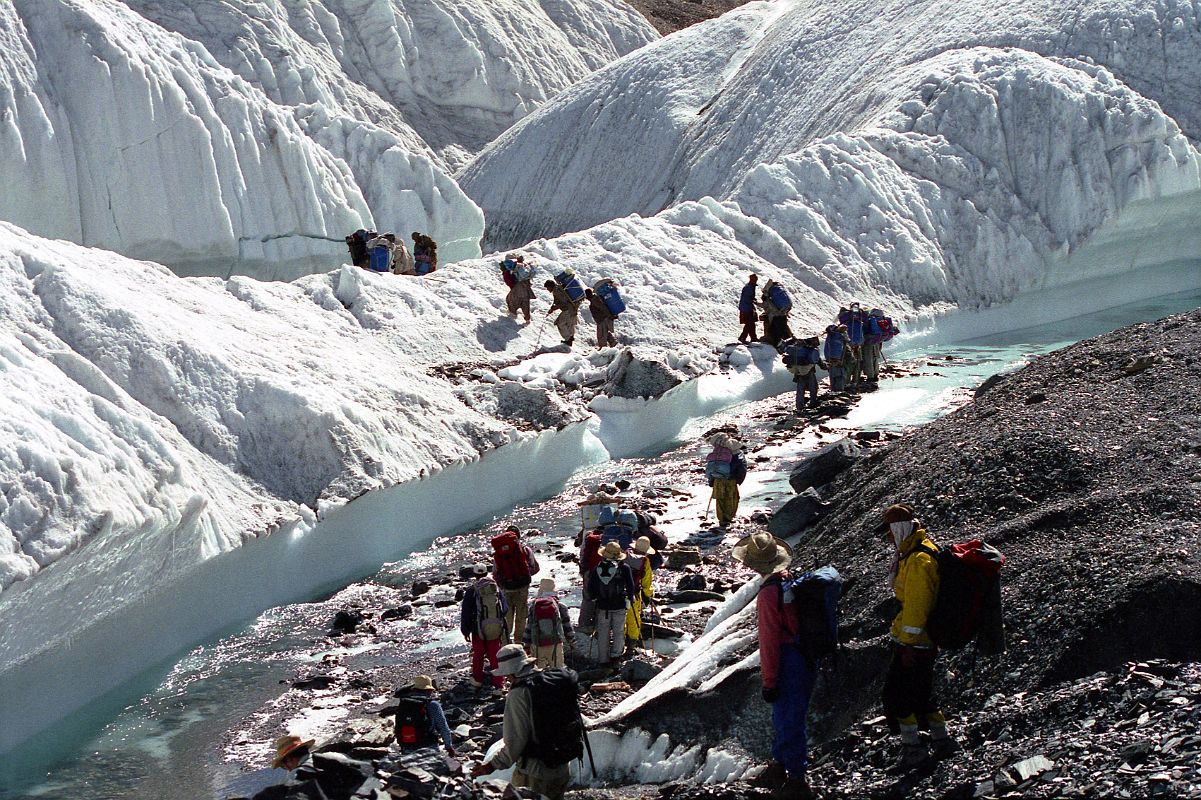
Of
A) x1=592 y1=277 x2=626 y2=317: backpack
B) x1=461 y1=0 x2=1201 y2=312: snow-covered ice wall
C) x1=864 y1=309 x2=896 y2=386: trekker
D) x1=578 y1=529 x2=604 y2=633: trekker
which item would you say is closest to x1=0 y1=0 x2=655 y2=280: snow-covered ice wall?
x1=461 y1=0 x2=1201 y2=312: snow-covered ice wall

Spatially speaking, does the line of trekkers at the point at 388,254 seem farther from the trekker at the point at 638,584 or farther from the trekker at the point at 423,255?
the trekker at the point at 638,584

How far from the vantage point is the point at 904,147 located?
33.5 metres

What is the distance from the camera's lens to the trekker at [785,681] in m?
8.12

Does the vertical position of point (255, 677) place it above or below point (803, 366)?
below

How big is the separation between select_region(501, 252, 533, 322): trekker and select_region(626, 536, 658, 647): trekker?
11.1 m

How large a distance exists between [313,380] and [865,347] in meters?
10.4

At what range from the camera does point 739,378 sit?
79.6 feet

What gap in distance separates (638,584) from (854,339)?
12117mm

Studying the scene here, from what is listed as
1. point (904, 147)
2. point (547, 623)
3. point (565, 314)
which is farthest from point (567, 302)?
point (904, 147)

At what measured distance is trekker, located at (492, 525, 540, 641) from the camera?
A: 12078 mm

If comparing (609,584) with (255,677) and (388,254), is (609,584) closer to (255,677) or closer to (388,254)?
(255,677)

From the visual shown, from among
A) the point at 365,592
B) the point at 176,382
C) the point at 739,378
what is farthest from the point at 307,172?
the point at 365,592

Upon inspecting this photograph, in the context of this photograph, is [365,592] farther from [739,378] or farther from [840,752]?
[739,378]

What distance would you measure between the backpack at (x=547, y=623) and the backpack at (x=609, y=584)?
85 centimetres
